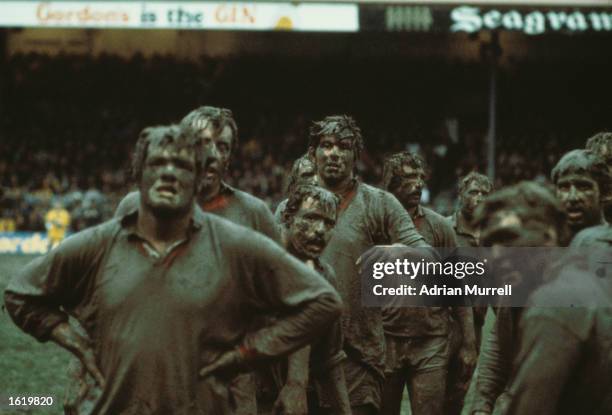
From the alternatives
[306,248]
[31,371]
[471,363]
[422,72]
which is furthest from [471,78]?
[306,248]

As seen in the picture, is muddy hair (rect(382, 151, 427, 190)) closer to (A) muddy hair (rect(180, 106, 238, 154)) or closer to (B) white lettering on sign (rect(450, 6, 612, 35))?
(A) muddy hair (rect(180, 106, 238, 154))

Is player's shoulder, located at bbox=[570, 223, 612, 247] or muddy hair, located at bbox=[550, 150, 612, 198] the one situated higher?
muddy hair, located at bbox=[550, 150, 612, 198]

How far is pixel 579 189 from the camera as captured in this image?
186 inches

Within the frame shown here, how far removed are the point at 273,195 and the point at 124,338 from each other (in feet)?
66.3

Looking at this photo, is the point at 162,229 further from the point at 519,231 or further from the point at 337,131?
the point at 337,131

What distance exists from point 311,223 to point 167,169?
180 centimetres

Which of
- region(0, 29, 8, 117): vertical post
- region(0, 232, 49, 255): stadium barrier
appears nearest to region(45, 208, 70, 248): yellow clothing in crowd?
region(0, 232, 49, 255): stadium barrier

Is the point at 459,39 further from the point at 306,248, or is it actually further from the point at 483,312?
the point at 306,248

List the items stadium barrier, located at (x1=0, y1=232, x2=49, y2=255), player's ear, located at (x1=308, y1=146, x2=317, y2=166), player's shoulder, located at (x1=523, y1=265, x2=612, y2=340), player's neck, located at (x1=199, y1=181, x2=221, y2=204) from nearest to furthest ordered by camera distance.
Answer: player's shoulder, located at (x1=523, y1=265, x2=612, y2=340) → player's neck, located at (x1=199, y1=181, x2=221, y2=204) → player's ear, located at (x1=308, y1=146, x2=317, y2=166) → stadium barrier, located at (x1=0, y1=232, x2=49, y2=255)

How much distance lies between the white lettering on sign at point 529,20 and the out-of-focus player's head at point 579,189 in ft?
58.3

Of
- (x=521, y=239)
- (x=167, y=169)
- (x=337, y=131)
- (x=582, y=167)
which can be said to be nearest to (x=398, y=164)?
(x=337, y=131)

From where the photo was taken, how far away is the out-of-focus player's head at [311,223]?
5.49m

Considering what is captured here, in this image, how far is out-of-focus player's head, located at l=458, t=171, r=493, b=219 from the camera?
780cm

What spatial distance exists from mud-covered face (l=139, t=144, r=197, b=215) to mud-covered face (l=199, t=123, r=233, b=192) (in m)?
1.34
